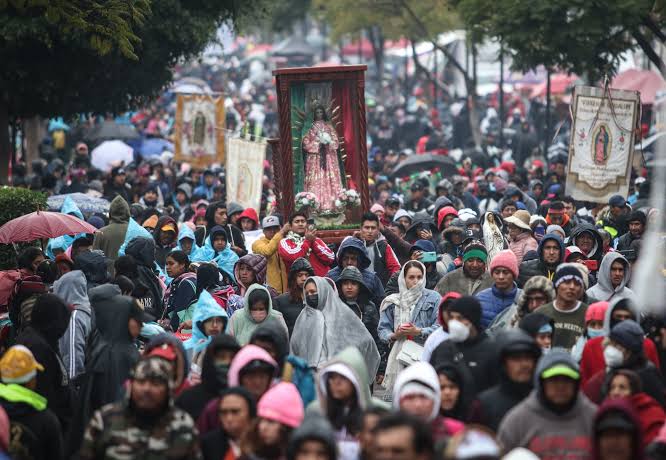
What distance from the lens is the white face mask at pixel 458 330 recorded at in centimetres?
805

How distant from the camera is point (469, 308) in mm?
8094

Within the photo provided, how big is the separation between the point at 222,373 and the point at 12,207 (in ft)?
22.6

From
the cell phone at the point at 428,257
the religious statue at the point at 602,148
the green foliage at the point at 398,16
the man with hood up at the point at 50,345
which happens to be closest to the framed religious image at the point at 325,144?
the religious statue at the point at 602,148

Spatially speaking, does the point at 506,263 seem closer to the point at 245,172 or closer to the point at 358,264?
the point at 358,264

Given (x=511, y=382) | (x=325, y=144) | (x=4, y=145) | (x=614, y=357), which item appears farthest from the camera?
(x=4, y=145)

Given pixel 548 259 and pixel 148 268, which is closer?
pixel 548 259

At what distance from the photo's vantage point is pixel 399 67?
62.8m

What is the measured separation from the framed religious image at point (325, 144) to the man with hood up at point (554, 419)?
9146mm

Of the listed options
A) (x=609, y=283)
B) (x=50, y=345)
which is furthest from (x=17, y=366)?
(x=609, y=283)

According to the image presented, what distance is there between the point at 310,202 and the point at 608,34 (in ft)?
24.1

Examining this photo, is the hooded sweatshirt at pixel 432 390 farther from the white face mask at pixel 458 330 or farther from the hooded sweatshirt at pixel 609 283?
the hooded sweatshirt at pixel 609 283

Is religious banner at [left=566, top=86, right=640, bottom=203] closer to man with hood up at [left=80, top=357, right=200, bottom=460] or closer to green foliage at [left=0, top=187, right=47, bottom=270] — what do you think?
green foliage at [left=0, top=187, right=47, bottom=270]

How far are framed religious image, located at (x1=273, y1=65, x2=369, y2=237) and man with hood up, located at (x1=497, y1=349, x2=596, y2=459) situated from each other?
9.15m

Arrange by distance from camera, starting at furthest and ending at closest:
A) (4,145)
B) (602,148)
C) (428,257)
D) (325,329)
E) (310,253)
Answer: (4,145) < (602,148) < (310,253) < (428,257) < (325,329)
